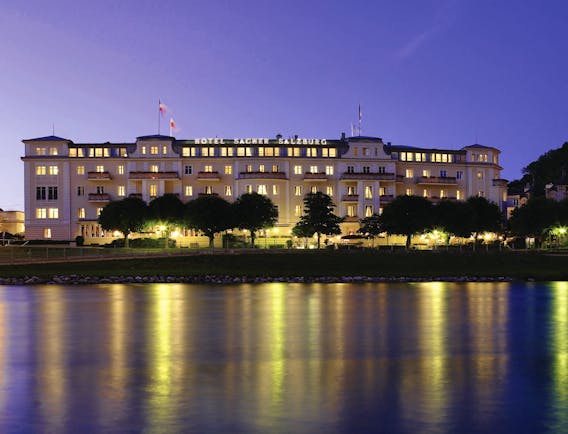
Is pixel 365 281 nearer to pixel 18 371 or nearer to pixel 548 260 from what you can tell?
pixel 548 260

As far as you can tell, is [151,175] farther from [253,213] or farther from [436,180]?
[436,180]

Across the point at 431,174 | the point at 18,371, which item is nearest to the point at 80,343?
the point at 18,371

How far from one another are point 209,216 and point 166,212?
310 inches

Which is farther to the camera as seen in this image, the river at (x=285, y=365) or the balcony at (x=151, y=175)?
the balcony at (x=151, y=175)

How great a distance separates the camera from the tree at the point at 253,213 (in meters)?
109

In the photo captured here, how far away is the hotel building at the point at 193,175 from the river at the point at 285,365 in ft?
265

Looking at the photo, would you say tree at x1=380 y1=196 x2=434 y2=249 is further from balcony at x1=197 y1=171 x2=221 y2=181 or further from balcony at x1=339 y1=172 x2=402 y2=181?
balcony at x1=197 y1=171 x2=221 y2=181

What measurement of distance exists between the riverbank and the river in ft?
60.7

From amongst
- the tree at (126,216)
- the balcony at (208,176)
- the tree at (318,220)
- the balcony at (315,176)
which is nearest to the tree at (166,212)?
the tree at (126,216)

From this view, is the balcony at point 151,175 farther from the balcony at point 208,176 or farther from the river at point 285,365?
the river at point 285,365

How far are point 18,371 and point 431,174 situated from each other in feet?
393

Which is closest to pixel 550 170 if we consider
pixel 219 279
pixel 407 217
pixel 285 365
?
pixel 407 217

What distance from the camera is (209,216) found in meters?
103

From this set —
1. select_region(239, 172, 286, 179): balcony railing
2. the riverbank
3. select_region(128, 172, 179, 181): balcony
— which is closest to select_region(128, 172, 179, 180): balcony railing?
select_region(128, 172, 179, 181): balcony
